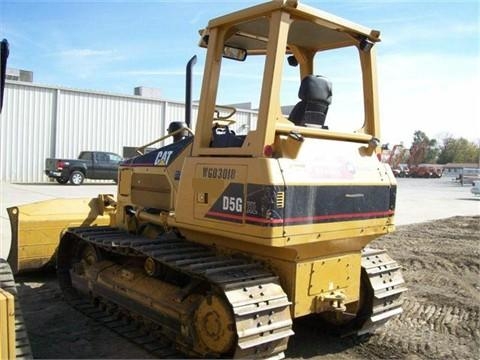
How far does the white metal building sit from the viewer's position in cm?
2530

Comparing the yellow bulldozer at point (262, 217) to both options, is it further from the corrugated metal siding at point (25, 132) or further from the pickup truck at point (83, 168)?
the corrugated metal siding at point (25, 132)

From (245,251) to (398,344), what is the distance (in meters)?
1.94

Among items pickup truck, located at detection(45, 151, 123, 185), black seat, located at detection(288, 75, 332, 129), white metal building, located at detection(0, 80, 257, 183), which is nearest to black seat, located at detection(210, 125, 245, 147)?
black seat, located at detection(288, 75, 332, 129)

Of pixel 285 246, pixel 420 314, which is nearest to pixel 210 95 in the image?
pixel 285 246

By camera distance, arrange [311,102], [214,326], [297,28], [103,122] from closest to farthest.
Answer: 1. [214,326]
2. [311,102]
3. [297,28]
4. [103,122]

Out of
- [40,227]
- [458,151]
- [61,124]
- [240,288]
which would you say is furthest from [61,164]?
[458,151]

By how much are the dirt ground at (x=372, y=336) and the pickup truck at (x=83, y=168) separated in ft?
59.0

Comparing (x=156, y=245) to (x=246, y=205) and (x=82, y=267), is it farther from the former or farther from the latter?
(x=82, y=267)

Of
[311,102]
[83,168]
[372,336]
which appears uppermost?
[311,102]

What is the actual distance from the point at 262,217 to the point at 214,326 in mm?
952

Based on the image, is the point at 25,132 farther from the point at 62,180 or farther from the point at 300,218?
the point at 300,218

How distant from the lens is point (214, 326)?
4.02m

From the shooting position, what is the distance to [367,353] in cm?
488

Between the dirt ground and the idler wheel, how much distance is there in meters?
0.72
